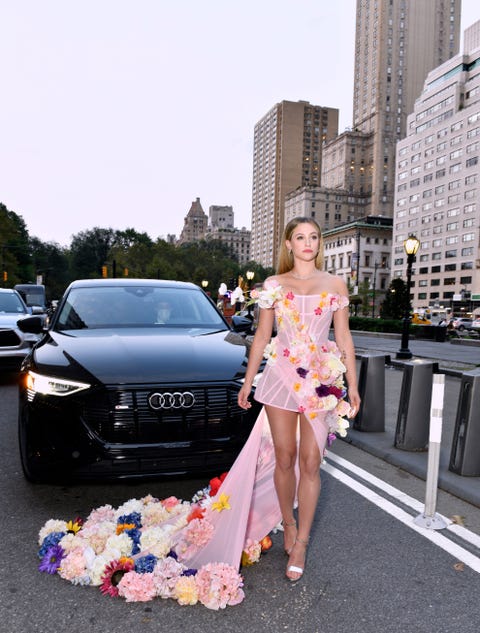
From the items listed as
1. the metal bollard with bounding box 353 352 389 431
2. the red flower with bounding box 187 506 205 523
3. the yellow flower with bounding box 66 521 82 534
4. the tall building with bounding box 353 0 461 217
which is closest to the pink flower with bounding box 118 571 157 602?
the red flower with bounding box 187 506 205 523

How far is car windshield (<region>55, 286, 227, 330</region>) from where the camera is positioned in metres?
5.00

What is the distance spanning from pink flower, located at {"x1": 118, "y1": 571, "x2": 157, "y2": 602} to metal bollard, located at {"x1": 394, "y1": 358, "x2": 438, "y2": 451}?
3.50m

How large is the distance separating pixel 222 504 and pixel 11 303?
31.1 ft

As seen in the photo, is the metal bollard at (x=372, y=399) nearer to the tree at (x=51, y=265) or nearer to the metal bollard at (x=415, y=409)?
the metal bollard at (x=415, y=409)

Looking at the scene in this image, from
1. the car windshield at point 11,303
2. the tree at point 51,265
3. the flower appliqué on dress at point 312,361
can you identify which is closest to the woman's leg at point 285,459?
the flower appliqué on dress at point 312,361

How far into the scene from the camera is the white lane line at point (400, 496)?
11.6ft

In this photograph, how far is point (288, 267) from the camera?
310 cm

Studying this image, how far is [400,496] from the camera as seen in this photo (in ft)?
14.0

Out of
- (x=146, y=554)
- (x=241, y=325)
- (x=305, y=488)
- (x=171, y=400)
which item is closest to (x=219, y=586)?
(x=146, y=554)

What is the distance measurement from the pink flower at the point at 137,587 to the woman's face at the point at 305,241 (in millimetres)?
1846

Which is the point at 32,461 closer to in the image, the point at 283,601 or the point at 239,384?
the point at 239,384

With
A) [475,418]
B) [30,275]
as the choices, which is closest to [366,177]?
[30,275]

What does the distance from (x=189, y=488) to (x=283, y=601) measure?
1.70 m

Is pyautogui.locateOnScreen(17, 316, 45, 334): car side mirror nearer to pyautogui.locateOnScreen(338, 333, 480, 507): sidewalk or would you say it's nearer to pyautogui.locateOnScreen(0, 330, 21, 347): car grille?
pyautogui.locateOnScreen(338, 333, 480, 507): sidewalk
